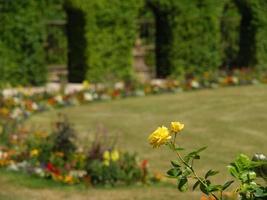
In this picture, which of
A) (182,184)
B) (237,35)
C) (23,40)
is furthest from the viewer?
(237,35)

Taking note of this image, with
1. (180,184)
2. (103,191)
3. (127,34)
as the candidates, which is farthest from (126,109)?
(180,184)

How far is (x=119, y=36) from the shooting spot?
1931cm

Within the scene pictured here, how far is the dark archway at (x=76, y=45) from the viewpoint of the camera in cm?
1852

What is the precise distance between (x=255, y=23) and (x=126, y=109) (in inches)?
342

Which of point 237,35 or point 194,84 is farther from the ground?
point 237,35

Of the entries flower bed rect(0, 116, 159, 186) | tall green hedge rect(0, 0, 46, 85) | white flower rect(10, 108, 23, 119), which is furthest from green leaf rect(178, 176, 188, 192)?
tall green hedge rect(0, 0, 46, 85)

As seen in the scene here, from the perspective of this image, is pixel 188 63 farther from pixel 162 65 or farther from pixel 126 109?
pixel 126 109

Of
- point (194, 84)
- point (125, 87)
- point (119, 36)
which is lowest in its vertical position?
point (194, 84)

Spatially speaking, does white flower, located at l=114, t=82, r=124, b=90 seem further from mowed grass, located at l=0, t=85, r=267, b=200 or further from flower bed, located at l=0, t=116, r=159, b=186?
flower bed, located at l=0, t=116, r=159, b=186

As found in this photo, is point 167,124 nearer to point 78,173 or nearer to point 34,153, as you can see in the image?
point 34,153

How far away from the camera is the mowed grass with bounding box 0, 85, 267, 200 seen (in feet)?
25.5

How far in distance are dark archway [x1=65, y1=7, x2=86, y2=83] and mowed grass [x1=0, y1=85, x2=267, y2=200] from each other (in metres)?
2.58

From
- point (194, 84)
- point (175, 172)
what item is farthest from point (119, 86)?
point (175, 172)

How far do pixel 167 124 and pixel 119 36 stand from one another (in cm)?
663
